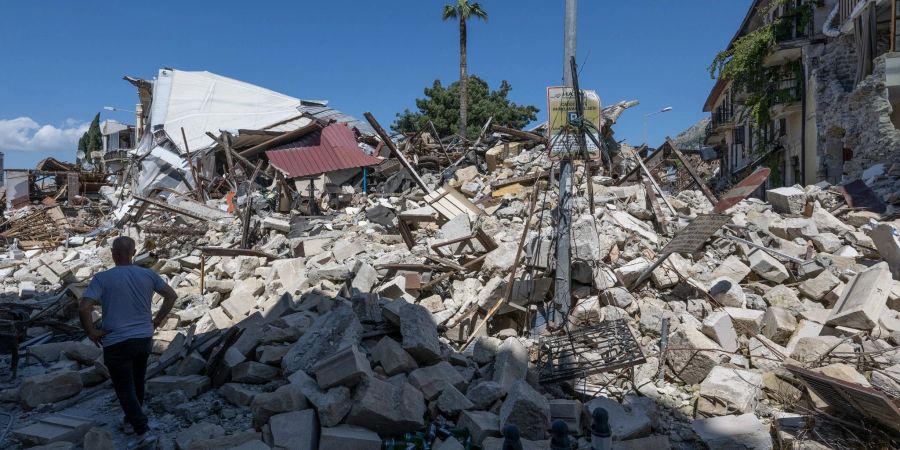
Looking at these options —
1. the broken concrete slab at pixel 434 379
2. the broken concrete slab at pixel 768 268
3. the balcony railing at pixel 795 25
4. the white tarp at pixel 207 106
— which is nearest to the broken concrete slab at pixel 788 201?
the broken concrete slab at pixel 768 268

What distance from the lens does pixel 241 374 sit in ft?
15.5

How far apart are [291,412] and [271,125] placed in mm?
20385

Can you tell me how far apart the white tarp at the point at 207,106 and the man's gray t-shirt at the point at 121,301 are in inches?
772

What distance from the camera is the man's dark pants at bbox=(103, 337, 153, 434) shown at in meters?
3.77

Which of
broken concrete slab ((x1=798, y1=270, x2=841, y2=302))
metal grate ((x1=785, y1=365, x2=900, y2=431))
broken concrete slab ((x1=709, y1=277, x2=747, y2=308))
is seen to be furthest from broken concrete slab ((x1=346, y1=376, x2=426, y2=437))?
broken concrete slab ((x1=798, y1=270, x2=841, y2=302))

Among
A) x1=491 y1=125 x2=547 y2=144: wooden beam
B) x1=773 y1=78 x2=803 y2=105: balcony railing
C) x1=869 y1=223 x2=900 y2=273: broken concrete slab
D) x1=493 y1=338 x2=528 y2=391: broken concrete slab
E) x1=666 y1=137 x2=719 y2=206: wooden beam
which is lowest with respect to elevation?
x1=493 y1=338 x2=528 y2=391: broken concrete slab

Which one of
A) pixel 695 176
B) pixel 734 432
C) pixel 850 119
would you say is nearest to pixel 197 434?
pixel 734 432

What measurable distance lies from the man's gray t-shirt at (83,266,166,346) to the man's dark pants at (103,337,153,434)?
0.16ft

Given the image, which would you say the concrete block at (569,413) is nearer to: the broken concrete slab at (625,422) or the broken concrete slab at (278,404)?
the broken concrete slab at (625,422)

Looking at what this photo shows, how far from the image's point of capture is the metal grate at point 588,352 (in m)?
4.88

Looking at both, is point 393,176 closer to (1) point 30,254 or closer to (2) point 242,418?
(1) point 30,254

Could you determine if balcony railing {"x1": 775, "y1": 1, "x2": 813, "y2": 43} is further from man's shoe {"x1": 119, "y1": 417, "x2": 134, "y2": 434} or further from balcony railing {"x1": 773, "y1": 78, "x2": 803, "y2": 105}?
man's shoe {"x1": 119, "y1": 417, "x2": 134, "y2": 434}

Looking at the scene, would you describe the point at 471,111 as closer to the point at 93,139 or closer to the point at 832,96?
the point at 832,96

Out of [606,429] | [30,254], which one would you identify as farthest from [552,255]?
[30,254]
